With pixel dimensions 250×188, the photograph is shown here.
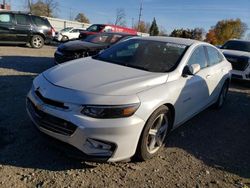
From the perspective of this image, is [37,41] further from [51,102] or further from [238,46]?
[51,102]

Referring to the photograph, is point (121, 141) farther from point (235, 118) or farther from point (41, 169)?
point (235, 118)

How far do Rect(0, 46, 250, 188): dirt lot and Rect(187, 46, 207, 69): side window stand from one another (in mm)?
1153

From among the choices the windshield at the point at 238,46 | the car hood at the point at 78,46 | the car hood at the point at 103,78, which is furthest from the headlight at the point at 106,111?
the windshield at the point at 238,46

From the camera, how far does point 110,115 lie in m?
3.01

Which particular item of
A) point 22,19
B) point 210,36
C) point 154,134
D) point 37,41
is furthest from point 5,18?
point 210,36

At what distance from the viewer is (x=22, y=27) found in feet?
46.0

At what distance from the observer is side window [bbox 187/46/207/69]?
4496 millimetres

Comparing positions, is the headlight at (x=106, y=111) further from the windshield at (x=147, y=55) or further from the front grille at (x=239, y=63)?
the front grille at (x=239, y=63)

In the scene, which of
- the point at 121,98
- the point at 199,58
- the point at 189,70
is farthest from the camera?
the point at 199,58

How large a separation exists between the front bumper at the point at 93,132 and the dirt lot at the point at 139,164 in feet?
1.01

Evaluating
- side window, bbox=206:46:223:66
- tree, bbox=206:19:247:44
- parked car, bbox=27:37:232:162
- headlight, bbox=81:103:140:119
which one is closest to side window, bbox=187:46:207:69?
parked car, bbox=27:37:232:162

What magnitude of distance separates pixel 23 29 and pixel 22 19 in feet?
1.82

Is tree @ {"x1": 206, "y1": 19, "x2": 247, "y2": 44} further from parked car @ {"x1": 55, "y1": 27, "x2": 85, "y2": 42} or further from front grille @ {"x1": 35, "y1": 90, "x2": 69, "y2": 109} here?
front grille @ {"x1": 35, "y1": 90, "x2": 69, "y2": 109}

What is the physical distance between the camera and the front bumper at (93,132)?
2.94m
